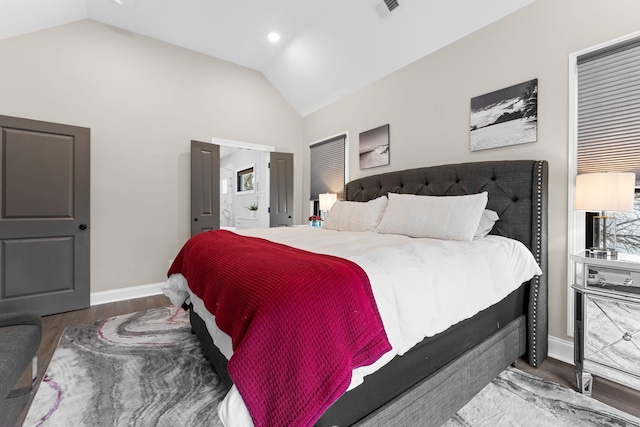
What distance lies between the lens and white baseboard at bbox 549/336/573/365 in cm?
202

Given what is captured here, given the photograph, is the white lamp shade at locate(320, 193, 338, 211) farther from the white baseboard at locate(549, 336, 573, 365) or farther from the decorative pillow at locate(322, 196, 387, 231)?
the white baseboard at locate(549, 336, 573, 365)

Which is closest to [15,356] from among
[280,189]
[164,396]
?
[164,396]

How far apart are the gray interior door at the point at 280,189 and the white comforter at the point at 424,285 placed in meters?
2.79

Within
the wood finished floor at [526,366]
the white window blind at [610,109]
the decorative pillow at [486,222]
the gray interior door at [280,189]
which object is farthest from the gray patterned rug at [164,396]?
the gray interior door at [280,189]

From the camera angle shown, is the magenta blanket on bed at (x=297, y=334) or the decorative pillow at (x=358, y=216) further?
the decorative pillow at (x=358, y=216)

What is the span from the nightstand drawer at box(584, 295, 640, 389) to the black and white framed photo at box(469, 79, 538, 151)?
1265mm

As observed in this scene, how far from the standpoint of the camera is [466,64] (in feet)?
8.70

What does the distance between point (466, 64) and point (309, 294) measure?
2763 mm

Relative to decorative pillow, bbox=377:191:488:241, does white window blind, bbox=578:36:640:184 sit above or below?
above

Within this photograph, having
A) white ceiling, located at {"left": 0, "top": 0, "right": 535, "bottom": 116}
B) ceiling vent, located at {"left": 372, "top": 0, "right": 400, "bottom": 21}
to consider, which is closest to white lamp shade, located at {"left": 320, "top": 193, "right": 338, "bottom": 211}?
white ceiling, located at {"left": 0, "top": 0, "right": 535, "bottom": 116}

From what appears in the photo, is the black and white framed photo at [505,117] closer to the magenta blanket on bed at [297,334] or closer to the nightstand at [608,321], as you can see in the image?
the nightstand at [608,321]

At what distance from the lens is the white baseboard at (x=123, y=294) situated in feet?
10.9

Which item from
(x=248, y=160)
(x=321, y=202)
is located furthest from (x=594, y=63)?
(x=248, y=160)

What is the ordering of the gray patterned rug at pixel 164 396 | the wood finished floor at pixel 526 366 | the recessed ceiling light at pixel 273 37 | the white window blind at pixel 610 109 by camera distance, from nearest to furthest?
the gray patterned rug at pixel 164 396, the wood finished floor at pixel 526 366, the white window blind at pixel 610 109, the recessed ceiling light at pixel 273 37
